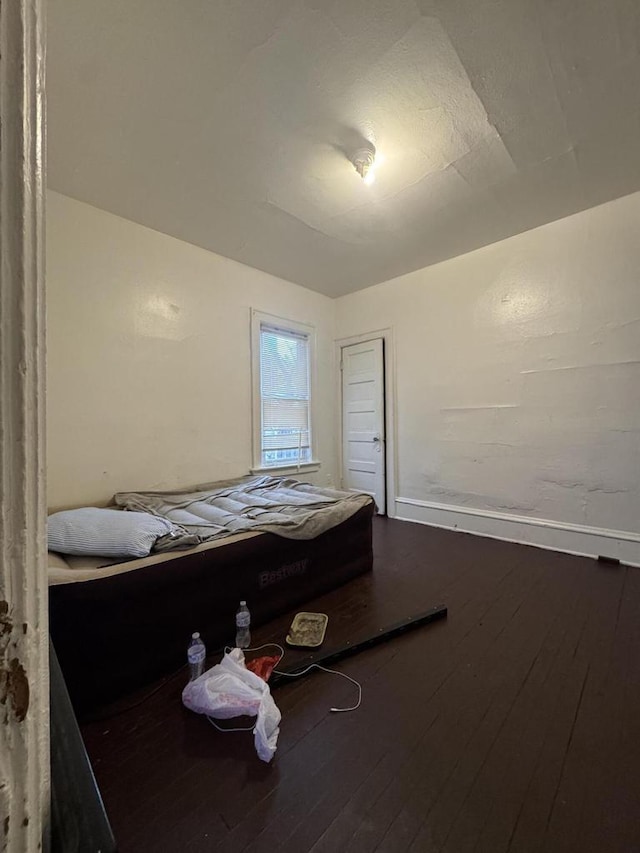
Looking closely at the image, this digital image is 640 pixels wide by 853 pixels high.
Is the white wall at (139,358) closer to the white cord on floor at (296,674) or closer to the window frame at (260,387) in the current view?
the window frame at (260,387)

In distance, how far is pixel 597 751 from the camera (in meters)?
1.22

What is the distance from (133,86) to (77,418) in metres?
2.07

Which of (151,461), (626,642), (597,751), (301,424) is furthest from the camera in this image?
(301,424)

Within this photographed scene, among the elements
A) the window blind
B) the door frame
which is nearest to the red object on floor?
the window blind

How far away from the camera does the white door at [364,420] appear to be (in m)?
4.30

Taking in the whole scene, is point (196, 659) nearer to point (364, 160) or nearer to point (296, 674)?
point (296, 674)

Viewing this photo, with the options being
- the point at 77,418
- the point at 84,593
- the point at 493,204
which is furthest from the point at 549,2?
the point at 77,418

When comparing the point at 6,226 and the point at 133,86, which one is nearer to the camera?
the point at 6,226

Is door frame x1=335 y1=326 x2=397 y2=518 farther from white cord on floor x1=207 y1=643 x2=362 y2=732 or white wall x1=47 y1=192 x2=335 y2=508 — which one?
white cord on floor x1=207 y1=643 x2=362 y2=732

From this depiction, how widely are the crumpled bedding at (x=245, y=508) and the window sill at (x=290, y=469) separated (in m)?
0.43

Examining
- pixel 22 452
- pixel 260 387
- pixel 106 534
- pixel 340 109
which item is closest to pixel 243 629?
pixel 106 534

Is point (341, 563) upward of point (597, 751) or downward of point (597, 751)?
upward

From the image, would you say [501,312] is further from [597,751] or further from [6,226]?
[6,226]

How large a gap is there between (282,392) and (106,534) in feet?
8.76
